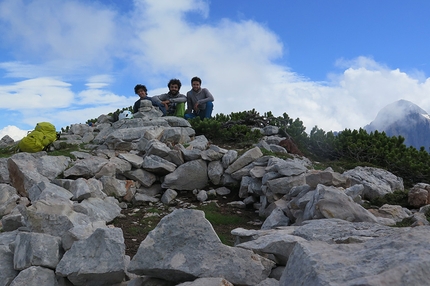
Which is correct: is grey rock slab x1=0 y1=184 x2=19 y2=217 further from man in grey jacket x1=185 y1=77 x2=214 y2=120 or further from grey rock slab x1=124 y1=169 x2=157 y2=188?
man in grey jacket x1=185 y1=77 x2=214 y2=120

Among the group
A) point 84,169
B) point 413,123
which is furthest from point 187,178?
point 413,123

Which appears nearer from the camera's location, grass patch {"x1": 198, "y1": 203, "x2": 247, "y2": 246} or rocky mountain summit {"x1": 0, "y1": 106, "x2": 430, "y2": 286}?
rocky mountain summit {"x1": 0, "y1": 106, "x2": 430, "y2": 286}

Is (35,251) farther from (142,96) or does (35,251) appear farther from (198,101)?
(198,101)

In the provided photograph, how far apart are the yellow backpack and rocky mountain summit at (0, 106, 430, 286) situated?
1.41 feet

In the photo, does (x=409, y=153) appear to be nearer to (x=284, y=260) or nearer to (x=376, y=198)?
(x=376, y=198)

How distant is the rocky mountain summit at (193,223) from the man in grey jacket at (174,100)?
10.6ft

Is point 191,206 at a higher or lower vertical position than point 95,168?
lower

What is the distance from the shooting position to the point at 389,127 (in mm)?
57594

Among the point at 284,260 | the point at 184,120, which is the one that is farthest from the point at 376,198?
the point at 184,120

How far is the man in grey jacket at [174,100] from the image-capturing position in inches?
770

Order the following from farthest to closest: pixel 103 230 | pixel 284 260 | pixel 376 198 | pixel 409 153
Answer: pixel 409 153 < pixel 376 198 < pixel 103 230 < pixel 284 260

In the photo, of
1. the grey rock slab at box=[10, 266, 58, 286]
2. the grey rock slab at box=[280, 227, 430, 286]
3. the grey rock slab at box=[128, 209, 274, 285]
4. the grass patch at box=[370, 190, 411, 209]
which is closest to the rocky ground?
the grey rock slab at box=[10, 266, 58, 286]

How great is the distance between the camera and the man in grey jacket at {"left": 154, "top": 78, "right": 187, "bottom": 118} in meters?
19.6

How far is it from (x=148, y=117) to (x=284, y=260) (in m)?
13.8
